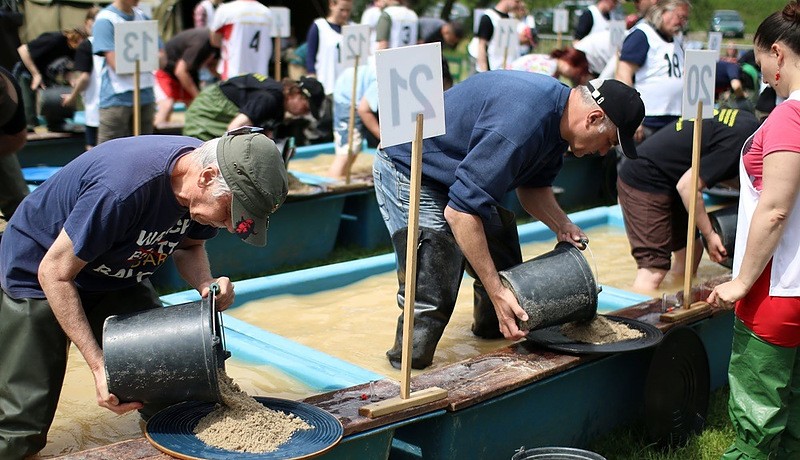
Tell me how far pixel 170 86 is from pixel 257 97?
4.97 metres

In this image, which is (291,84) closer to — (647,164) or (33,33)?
(647,164)

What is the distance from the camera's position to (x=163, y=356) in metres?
3.12

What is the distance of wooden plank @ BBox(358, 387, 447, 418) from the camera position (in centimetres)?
349

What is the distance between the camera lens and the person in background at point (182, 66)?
438 inches

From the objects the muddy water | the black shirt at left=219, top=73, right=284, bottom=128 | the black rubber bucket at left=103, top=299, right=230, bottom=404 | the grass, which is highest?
the black shirt at left=219, top=73, right=284, bottom=128

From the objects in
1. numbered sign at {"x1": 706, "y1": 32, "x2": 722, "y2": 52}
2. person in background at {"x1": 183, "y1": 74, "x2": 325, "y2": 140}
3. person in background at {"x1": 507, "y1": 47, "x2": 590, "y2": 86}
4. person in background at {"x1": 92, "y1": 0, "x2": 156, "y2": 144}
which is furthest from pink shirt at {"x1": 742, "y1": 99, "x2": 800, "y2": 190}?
numbered sign at {"x1": 706, "y1": 32, "x2": 722, "y2": 52}

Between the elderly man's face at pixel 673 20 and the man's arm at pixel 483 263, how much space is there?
183 inches

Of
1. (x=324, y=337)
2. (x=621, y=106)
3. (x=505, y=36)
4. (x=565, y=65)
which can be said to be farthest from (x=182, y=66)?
(x=621, y=106)

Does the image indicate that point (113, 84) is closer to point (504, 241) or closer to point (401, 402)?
point (504, 241)

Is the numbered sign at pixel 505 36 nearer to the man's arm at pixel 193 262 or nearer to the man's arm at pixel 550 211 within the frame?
the man's arm at pixel 550 211

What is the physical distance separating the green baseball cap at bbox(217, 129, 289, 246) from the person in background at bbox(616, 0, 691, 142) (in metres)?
5.52

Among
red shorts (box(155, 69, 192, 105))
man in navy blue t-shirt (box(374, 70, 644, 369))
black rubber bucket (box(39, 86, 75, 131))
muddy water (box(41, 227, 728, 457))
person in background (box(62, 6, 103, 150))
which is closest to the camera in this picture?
man in navy blue t-shirt (box(374, 70, 644, 369))

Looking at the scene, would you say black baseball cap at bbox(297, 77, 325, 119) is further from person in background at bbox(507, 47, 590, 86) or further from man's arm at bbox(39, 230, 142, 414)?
man's arm at bbox(39, 230, 142, 414)

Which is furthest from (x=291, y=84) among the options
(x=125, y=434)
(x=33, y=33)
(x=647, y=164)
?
(x=33, y=33)
